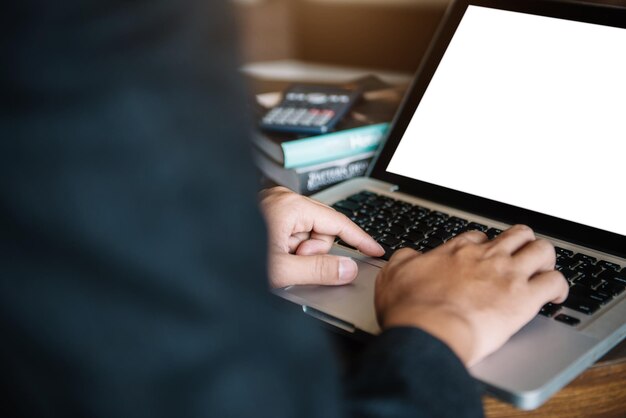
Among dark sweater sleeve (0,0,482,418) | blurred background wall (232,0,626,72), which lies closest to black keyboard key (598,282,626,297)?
dark sweater sleeve (0,0,482,418)

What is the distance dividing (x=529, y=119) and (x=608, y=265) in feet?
0.65

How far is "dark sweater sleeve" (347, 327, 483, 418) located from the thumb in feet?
0.69

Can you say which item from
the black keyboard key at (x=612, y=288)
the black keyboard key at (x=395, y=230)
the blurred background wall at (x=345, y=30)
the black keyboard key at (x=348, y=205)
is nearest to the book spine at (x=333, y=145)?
the black keyboard key at (x=348, y=205)

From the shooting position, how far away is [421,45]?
2525 millimetres

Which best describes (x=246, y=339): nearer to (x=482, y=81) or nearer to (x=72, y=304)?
(x=72, y=304)

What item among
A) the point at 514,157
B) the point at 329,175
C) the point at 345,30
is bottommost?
the point at 345,30

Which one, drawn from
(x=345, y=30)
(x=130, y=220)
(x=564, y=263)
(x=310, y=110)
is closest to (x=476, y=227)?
(x=564, y=263)

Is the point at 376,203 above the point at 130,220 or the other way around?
the other way around

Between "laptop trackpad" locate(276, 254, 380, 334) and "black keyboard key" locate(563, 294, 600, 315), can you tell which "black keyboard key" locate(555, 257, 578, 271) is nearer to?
"black keyboard key" locate(563, 294, 600, 315)

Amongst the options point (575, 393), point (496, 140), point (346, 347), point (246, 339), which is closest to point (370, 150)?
point (496, 140)

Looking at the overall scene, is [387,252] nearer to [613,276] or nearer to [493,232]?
[493,232]

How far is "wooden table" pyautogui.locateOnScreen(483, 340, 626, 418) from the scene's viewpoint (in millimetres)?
660

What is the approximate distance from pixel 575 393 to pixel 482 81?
42 cm

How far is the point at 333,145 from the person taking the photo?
108 centimetres
